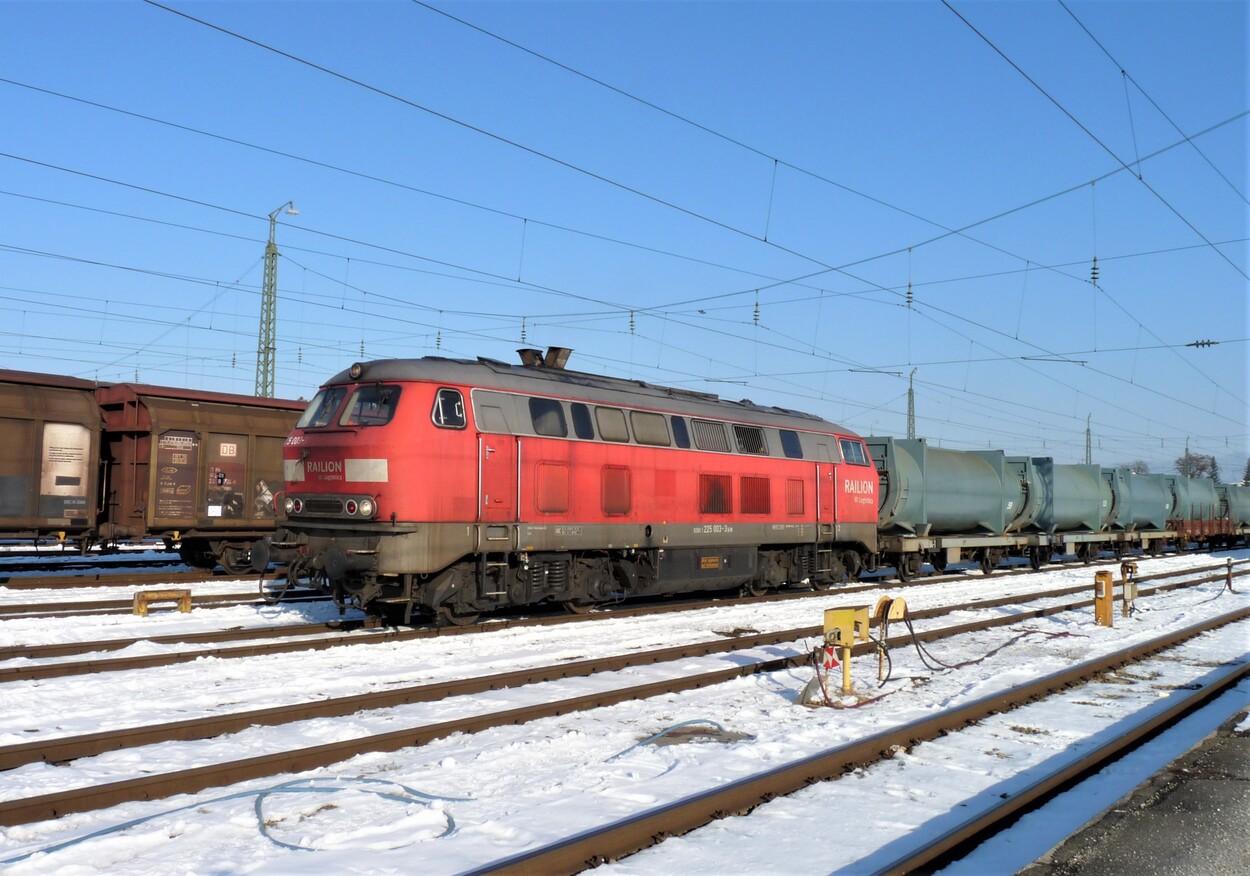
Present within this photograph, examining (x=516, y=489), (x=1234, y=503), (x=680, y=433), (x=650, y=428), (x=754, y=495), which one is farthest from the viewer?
(x=1234, y=503)

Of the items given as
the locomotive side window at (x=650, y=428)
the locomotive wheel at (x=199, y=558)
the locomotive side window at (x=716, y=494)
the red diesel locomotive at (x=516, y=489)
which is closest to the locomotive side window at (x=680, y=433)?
the red diesel locomotive at (x=516, y=489)

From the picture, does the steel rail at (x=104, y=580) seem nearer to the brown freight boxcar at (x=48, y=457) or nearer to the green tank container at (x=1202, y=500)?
the brown freight boxcar at (x=48, y=457)

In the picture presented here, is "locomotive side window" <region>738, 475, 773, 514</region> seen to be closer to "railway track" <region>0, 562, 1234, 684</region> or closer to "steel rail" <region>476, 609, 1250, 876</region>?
"railway track" <region>0, 562, 1234, 684</region>

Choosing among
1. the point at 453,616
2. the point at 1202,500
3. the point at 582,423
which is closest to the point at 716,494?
the point at 582,423

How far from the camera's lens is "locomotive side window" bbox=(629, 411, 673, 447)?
16.0 metres

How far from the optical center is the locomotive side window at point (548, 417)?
46.8 feet

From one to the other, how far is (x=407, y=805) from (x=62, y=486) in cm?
1614

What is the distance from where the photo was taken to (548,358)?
16.4m

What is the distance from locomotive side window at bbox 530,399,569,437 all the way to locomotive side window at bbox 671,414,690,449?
2.65 metres

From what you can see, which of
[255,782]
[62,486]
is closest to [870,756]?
[255,782]

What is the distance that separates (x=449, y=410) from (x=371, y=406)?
1058mm

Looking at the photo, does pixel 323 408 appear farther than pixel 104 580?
No

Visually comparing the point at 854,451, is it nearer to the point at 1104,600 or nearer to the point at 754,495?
the point at 754,495

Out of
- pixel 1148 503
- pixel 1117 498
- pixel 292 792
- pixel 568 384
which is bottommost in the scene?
pixel 292 792
